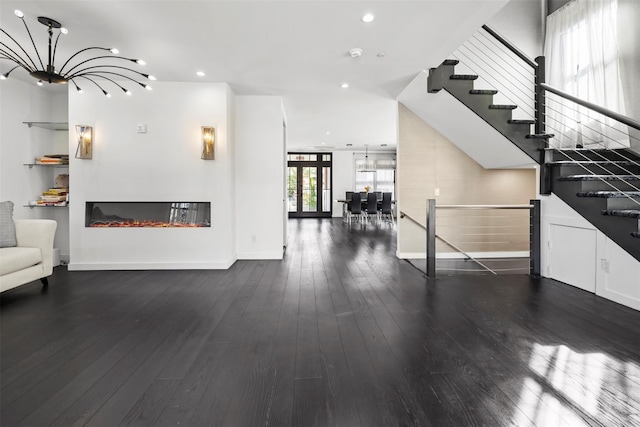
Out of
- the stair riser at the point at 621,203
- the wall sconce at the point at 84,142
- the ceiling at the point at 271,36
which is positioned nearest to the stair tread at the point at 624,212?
the stair riser at the point at 621,203

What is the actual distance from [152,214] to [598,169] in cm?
559

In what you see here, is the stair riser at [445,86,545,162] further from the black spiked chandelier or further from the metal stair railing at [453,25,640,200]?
the black spiked chandelier

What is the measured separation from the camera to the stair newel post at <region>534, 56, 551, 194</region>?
3.84 metres

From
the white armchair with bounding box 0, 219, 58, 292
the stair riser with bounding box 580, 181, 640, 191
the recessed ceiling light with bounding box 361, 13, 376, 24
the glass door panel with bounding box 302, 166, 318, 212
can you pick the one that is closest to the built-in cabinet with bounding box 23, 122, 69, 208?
the white armchair with bounding box 0, 219, 58, 292

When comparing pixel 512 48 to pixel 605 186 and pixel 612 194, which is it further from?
pixel 612 194

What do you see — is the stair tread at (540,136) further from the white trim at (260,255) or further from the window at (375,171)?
the window at (375,171)

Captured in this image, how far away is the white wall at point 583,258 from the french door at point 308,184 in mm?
9112

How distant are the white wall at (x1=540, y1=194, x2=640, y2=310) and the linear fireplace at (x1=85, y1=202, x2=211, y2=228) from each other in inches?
176

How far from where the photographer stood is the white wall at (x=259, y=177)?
512 centimetres

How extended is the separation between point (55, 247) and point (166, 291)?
9.13 ft

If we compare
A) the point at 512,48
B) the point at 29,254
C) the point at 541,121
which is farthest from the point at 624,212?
the point at 29,254

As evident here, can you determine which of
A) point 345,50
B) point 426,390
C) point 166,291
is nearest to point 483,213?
point 345,50

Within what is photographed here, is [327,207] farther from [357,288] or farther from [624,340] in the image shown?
[624,340]

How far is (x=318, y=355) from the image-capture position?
2.07 metres
